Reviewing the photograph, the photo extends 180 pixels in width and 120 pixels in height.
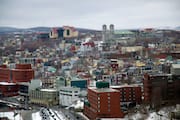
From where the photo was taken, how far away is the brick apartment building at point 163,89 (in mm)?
9523

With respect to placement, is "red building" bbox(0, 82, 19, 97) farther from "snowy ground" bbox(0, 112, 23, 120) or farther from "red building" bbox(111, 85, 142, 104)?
"red building" bbox(111, 85, 142, 104)

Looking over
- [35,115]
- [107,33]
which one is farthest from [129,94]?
[107,33]

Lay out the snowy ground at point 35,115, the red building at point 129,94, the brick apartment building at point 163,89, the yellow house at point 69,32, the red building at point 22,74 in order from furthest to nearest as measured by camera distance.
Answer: the yellow house at point 69,32, the red building at point 22,74, the red building at point 129,94, the brick apartment building at point 163,89, the snowy ground at point 35,115

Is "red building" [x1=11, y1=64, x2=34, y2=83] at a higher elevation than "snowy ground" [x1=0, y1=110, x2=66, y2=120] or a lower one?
higher

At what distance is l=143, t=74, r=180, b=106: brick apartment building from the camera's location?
952 cm

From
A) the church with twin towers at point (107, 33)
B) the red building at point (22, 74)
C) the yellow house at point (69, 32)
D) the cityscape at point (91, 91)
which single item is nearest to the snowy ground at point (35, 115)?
the cityscape at point (91, 91)

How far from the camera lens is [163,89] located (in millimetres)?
9578

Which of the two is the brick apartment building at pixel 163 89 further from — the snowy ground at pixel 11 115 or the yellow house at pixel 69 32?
the yellow house at pixel 69 32

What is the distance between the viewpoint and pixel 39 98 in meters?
11.8

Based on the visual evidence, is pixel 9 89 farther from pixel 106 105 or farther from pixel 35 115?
pixel 106 105

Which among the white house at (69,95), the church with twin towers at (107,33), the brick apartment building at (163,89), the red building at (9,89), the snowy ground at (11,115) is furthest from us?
the church with twin towers at (107,33)

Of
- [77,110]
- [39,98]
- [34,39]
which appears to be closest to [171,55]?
[39,98]

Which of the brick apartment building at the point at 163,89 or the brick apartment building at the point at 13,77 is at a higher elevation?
the brick apartment building at the point at 163,89

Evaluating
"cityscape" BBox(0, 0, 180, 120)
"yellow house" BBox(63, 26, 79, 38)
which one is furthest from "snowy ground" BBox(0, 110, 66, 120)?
"yellow house" BBox(63, 26, 79, 38)
